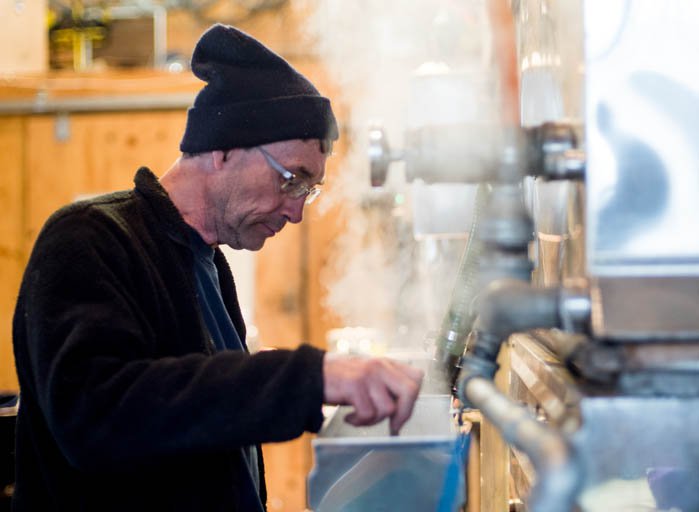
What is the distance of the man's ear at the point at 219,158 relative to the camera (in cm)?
180

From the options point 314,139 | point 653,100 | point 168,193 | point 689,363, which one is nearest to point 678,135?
point 653,100

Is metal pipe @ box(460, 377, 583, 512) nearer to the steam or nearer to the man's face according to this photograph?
the man's face

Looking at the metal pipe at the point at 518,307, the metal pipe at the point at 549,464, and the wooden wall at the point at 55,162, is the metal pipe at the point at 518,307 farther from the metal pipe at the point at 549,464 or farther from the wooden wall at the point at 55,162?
the wooden wall at the point at 55,162

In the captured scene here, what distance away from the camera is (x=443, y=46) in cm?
332

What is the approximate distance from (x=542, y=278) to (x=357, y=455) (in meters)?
0.59

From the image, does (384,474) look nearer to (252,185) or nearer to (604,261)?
(604,261)

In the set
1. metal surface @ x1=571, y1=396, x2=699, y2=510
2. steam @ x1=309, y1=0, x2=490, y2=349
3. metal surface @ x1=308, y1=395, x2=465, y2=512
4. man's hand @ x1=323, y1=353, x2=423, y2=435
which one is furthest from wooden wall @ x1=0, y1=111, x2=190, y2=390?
metal surface @ x1=571, y1=396, x2=699, y2=510

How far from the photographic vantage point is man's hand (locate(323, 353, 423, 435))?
1.13 m

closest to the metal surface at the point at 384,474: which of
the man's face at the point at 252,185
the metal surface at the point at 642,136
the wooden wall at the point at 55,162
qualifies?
the metal surface at the point at 642,136

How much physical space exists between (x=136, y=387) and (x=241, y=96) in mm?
777

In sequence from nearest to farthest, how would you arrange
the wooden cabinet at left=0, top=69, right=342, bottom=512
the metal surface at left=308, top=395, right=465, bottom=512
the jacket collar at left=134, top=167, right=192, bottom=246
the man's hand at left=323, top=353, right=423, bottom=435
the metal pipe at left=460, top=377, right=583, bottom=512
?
the metal pipe at left=460, top=377, right=583, bottom=512, the metal surface at left=308, top=395, right=465, bottom=512, the man's hand at left=323, top=353, right=423, bottom=435, the jacket collar at left=134, top=167, right=192, bottom=246, the wooden cabinet at left=0, top=69, right=342, bottom=512

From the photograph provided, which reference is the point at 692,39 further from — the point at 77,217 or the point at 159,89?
the point at 159,89

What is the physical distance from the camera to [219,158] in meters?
1.80

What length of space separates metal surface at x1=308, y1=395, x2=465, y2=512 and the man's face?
2.89 ft
